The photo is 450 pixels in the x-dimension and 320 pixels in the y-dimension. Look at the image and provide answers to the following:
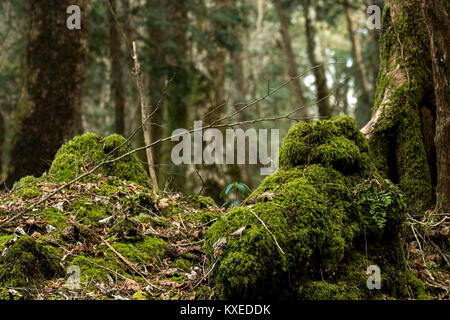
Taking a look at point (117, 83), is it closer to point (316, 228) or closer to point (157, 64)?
point (157, 64)

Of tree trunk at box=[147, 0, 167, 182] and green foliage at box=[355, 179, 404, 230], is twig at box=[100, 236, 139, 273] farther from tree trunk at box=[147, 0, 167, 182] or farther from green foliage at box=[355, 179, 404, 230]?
tree trunk at box=[147, 0, 167, 182]

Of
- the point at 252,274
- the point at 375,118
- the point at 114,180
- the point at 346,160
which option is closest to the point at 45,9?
the point at 114,180

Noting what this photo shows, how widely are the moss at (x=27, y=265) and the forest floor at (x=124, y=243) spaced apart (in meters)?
0.02

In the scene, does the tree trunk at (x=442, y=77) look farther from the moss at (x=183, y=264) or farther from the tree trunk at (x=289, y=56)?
the tree trunk at (x=289, y=56)

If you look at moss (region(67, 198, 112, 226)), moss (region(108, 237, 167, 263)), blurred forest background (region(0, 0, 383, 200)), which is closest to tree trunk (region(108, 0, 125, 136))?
blurred forest background (region(0, 0, 383, 200))

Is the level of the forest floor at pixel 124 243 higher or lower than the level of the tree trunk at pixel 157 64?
lower

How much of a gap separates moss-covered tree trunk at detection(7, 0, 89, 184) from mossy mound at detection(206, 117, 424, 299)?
18.7ft

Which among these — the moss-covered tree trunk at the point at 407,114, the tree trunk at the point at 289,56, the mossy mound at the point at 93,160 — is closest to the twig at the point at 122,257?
the mossy mound at the point at 93,160

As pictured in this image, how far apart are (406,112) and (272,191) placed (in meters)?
2.90

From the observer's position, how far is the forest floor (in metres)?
3.45

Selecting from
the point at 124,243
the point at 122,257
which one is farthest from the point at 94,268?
the point at 124,243

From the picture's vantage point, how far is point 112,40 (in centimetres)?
1102

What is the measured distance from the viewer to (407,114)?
5.79 m

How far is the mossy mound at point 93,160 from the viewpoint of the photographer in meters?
5.45
